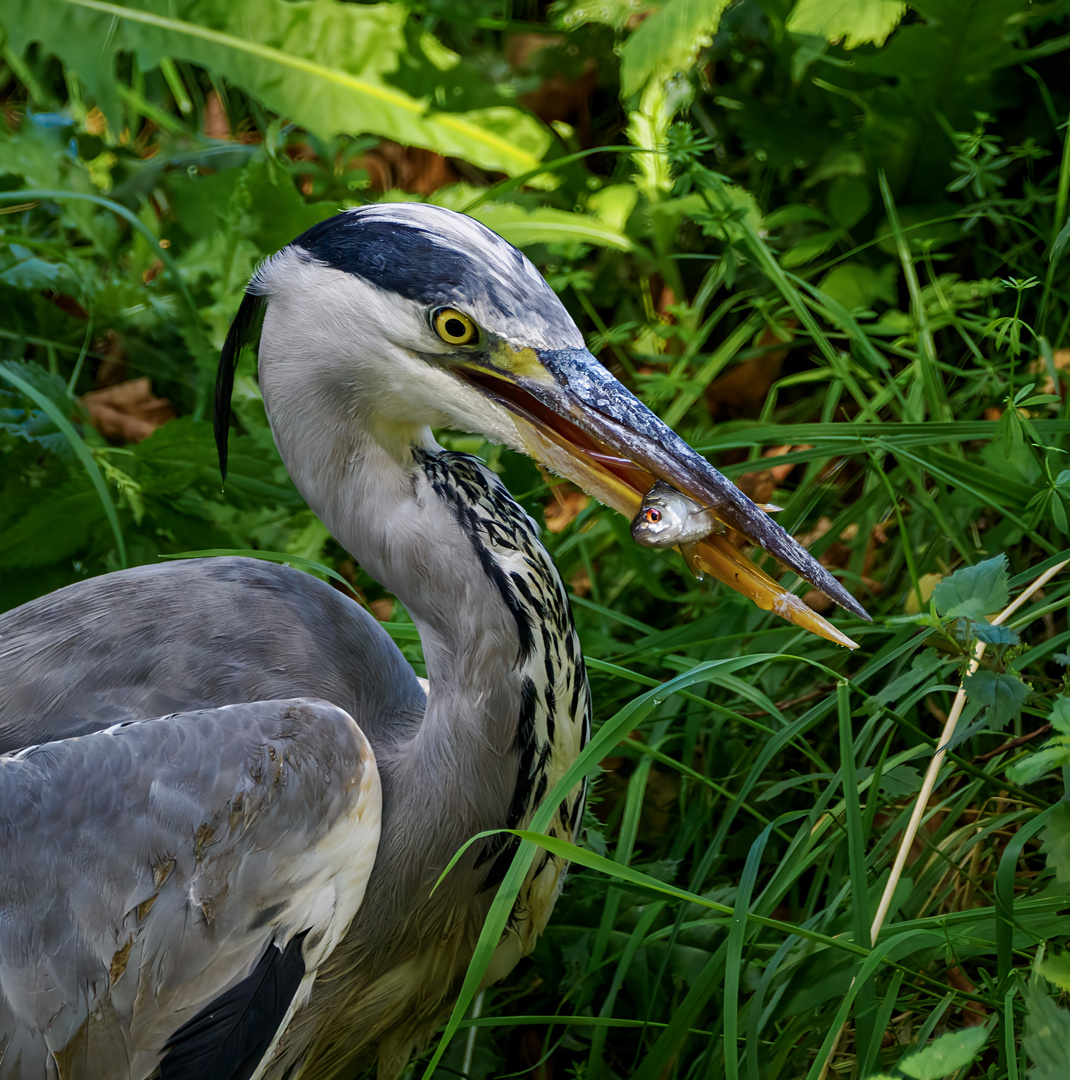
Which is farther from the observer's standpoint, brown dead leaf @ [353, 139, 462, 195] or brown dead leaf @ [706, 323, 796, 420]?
brown dead leaf @ [353, 139, 462, 195]

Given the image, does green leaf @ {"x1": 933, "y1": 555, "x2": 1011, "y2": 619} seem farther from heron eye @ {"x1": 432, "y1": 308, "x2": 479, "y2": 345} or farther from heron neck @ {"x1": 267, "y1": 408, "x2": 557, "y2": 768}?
heron eye @ {"x1": 432, "y1": 308, "x2": 479, "y2": 345}

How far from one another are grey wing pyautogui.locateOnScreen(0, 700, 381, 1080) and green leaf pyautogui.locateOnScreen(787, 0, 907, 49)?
191 cm

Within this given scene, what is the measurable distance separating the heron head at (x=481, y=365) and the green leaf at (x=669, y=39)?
1261mm

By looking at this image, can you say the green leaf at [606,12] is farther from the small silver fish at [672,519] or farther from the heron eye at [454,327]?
the small silver fish at [672,519]

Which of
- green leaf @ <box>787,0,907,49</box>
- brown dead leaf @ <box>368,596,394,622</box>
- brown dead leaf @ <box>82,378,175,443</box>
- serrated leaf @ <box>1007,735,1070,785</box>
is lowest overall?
brown dead leaf @ <box>368,596,394,622</box>

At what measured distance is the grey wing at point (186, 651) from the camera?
5.21 feet

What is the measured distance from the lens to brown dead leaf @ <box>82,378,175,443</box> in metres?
3.11

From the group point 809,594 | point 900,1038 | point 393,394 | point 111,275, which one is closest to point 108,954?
point 393,394

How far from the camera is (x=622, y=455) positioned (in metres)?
1.47

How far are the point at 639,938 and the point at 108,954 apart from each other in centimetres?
82

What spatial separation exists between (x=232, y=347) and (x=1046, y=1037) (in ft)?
4.70

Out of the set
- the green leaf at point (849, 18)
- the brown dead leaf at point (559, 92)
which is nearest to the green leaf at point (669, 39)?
the green leaf at point (849, 18)

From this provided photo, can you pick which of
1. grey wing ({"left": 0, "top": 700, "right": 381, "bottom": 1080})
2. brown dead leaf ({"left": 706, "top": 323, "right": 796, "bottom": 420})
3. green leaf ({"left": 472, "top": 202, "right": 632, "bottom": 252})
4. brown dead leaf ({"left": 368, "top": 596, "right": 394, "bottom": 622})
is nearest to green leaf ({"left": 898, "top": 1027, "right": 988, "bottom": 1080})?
grey wing ({"left": 0, "top": 700, "right": 381, "bottom": 1080})

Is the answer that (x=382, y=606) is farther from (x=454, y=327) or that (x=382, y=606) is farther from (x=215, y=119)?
(x=215, y=119)
